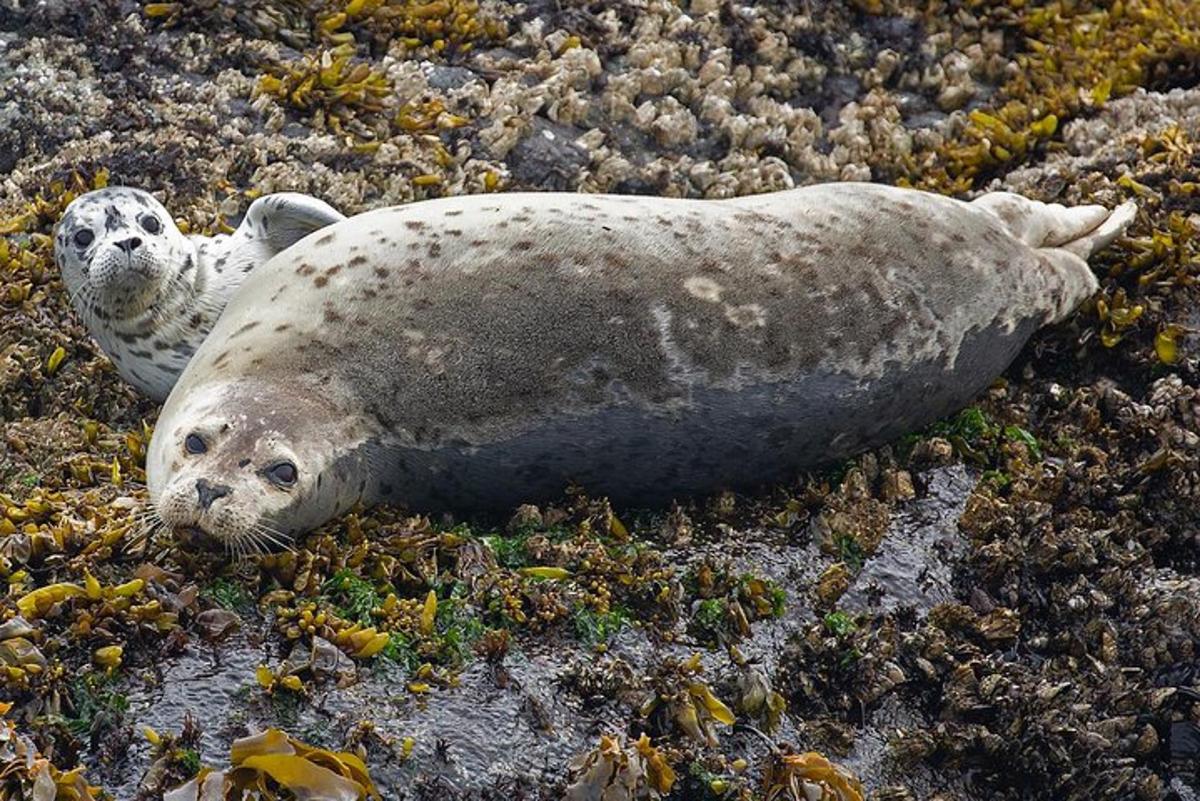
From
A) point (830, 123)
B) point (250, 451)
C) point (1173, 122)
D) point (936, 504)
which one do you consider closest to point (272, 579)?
point (250, 451)

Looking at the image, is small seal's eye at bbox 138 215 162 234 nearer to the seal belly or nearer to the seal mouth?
the seal belly

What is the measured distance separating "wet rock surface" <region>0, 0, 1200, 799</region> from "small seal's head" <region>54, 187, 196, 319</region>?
0.26 m

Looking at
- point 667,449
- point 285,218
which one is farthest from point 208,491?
point 285,218

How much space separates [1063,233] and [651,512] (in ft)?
7.19

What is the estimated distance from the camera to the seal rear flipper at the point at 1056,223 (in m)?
6.86

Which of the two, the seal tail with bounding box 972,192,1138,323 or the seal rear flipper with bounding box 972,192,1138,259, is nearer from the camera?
the seal tail with bounding box 972,192,1138,323

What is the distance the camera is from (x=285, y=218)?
661cm

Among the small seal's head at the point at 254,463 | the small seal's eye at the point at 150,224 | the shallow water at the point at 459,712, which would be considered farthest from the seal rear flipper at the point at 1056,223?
the small seal's eye at the point at 150,224

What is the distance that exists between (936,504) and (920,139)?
8.54 ft

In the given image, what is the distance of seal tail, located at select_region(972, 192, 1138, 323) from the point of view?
6.68 metres

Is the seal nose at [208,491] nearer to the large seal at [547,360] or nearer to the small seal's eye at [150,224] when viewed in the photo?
the large seal at [547,360]

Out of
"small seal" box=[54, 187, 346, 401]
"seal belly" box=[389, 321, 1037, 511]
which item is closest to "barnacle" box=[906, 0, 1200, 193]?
"seal belly" box=[389, 321, 1037, 511]

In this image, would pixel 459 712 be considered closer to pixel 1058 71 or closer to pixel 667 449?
pixel 667 449

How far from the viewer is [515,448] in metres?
5.60
